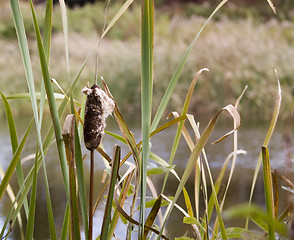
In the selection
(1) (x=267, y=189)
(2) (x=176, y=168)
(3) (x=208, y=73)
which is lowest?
(1) (x=267, y=189)

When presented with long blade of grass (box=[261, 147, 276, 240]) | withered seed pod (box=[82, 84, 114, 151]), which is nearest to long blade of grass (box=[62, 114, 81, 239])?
withered seed pod (box=[82, 84, 114, 151])

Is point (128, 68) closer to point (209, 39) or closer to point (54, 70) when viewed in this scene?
point (54, 70)

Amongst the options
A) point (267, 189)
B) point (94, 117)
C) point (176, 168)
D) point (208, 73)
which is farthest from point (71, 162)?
point (208, 73)

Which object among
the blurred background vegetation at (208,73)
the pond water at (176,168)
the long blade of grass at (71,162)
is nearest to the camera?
the long blade of grass at (71,162)

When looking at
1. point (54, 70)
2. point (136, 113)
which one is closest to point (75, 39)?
point (54, 70)

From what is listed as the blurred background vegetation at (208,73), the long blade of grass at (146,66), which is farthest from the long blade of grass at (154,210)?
the blurred background vegetation at (208,73)

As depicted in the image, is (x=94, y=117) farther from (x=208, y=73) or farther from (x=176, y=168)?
(x=208, y=73)

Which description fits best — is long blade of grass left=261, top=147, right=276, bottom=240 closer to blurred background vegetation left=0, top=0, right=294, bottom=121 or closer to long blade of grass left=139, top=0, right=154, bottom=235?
long blade of grass left=139, top=0, right=154, bottom=235

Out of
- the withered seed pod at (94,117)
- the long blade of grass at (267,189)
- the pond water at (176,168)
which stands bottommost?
the long blade of grass at (267,189)

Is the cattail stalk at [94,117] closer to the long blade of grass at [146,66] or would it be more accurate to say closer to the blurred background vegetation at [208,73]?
the long blade of grass at [146,66]
